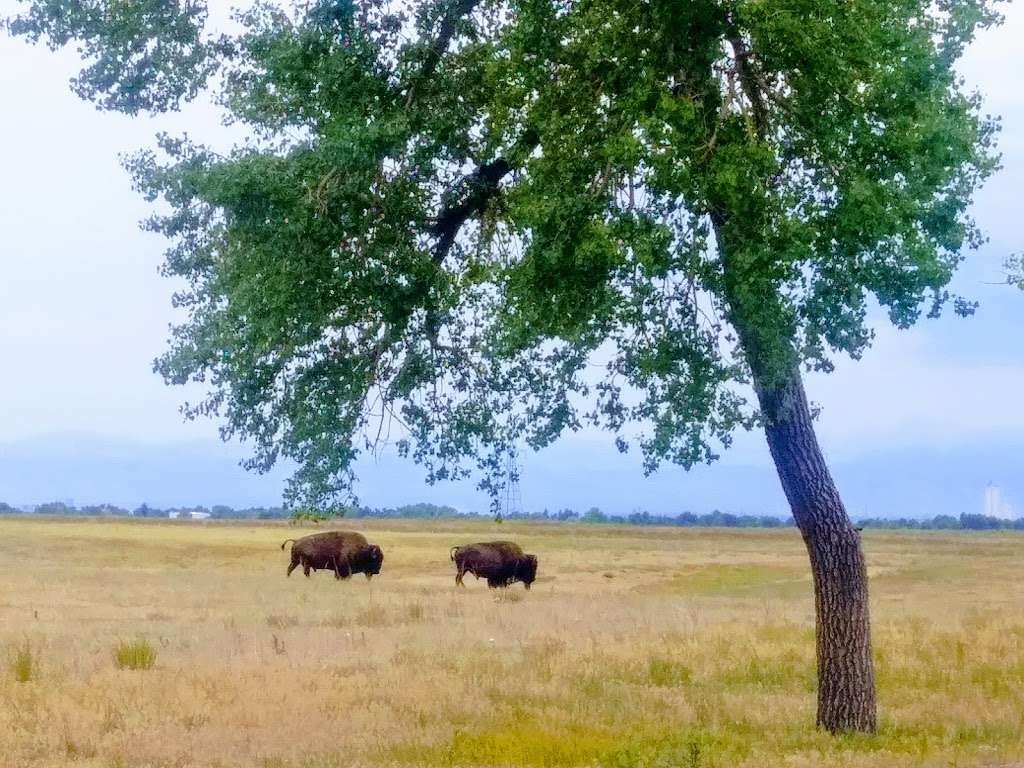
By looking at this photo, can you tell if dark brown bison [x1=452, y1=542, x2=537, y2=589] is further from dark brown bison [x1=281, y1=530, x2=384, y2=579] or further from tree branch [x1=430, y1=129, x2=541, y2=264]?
tree branch [x1=430, y1=129, x2=541, y2=264]

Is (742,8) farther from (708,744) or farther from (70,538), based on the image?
(70,538)

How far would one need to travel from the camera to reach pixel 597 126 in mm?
13609

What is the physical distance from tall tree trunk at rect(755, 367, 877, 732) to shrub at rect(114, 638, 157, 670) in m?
9.69

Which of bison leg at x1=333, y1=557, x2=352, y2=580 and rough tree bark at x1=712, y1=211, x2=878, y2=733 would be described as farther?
bison leg at x1=333, y1=557, x2=352, y2=580

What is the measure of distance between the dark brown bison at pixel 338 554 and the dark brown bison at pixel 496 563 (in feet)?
12.0

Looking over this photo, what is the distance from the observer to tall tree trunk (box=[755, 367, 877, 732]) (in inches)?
588

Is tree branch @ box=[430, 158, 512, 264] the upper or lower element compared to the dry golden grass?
upper

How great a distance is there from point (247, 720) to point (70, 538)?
230 feet

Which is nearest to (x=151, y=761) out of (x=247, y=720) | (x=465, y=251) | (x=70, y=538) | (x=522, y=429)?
(x=247, y=720)

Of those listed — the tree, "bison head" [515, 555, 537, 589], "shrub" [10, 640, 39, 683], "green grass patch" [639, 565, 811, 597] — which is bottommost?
"green grass patch" [639, 565, 811, 597]

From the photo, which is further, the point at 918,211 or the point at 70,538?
the point at 70,538

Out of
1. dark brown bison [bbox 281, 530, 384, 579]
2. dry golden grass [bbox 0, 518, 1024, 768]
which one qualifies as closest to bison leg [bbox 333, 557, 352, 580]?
dark brown bison [bbox 281, 530, 384, 579]

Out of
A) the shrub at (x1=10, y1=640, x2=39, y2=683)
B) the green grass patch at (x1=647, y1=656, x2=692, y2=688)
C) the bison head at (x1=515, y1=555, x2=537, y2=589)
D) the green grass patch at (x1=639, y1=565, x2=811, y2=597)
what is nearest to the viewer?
the shrub at (x1=10, y1=640, x2=39, y2=683)

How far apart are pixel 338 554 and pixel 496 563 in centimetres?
651
